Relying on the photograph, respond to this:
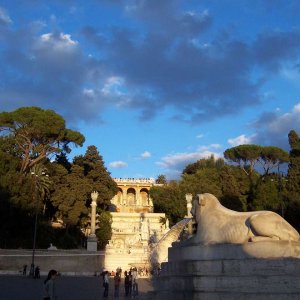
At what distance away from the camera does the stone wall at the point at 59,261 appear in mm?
32000

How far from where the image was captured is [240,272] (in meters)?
8.01

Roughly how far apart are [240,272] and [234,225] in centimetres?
97

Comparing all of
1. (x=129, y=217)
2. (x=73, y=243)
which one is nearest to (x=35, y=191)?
(x=73, y=243)

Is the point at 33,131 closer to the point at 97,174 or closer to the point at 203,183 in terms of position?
the point at 97,174

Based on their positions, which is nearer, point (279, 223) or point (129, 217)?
point (279, 223)

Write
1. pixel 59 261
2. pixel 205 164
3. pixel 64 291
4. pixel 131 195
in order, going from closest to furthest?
pixel 64 291 < pixel 59 261 < pixel 205 164 < pixel 131 195

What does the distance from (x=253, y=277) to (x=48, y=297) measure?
12.6 ft

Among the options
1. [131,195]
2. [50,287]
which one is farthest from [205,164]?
[50,287]

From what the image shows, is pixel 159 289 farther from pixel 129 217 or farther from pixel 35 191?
pixel 129 217

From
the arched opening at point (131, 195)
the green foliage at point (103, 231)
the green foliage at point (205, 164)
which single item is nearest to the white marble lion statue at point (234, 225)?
the green foliage at point (103, 231)

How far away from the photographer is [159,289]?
9.80 m

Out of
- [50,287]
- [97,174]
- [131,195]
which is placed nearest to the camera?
[50,287]

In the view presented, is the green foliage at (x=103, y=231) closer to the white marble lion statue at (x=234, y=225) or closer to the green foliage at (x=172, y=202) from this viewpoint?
the green foliage at (x=172, y=202)

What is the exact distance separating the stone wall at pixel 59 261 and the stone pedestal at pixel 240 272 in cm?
2453
